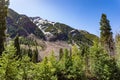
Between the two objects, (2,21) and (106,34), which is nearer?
(2,21)

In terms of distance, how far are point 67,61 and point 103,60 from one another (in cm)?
951

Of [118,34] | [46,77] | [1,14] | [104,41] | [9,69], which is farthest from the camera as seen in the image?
[104,41]

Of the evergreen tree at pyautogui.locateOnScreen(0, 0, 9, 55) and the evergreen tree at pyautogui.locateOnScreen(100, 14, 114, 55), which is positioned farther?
the evergreen tree at pyautogui.locateOnScreen(100, 14, 114, 55)

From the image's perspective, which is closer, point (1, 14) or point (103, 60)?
point (1, 14)

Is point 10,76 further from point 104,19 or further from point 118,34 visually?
point 104,19

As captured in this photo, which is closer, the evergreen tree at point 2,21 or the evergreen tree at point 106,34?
the evergreen tree at point 2,21

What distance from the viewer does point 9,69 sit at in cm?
3331

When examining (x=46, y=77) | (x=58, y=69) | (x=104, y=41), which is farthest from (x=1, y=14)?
(x=104, y=41)

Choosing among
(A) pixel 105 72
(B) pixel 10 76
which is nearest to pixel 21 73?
(B) pixel 10 76

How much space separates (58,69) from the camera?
65.6 metres

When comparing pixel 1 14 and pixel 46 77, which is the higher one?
pixel 1 14

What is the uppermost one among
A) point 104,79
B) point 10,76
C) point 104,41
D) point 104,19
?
point 104,19

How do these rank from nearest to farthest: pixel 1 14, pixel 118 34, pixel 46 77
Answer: pixel 1 14, pixel 46 77, pixel 118 34

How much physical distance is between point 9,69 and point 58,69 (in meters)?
33.1
